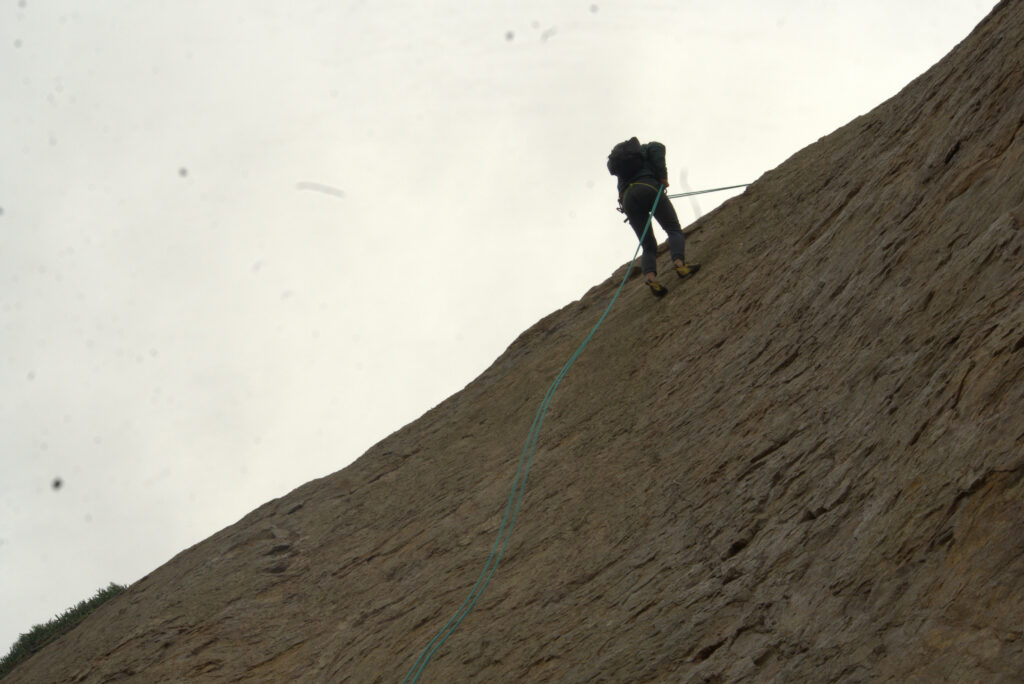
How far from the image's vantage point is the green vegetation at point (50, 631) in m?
15.1

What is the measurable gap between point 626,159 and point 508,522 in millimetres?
4738

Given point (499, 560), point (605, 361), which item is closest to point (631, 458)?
point (499, 560)

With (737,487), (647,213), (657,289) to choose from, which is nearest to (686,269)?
(657,289)

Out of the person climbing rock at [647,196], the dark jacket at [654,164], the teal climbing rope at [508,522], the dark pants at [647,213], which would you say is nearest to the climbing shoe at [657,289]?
the person climbing rock at [647,196]

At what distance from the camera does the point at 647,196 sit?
11.8 metres

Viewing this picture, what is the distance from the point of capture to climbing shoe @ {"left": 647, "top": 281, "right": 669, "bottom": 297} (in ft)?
37.7

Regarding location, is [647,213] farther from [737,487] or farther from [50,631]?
[50,631]

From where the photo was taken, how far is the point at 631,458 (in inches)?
356

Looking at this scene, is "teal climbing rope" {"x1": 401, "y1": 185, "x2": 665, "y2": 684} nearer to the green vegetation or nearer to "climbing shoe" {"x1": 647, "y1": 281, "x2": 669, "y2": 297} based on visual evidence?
"climbing shoe" {"x1": 647, "y1": 281, "x2": 669, "y2": 297}

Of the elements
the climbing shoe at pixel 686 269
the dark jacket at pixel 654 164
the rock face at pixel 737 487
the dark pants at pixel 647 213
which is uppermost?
the dark jacket at pixel 654 164

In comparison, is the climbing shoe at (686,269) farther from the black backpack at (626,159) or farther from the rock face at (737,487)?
the black backpack at (626,159)

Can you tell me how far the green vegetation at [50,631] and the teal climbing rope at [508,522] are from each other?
321 inches

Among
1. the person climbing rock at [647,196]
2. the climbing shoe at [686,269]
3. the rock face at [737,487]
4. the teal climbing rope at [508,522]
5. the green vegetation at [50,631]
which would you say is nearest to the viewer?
the rock face at [737,487]

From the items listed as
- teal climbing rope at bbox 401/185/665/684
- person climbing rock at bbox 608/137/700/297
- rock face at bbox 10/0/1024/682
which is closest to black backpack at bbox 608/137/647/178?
person climbing rock at bbox 608/137/700/297
